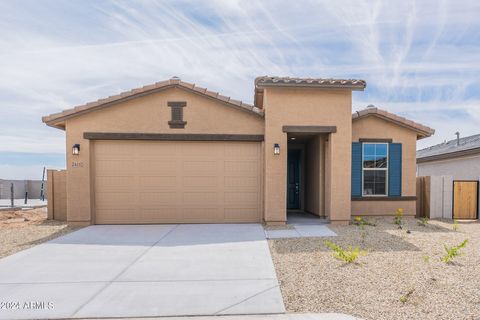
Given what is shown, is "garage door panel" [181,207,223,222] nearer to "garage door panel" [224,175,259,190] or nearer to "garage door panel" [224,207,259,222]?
"garage door panel" [224,207,259,222]

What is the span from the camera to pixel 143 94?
8.80 meters

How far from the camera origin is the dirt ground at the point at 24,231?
6746mm

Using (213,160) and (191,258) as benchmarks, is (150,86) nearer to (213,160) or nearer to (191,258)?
(213,160)

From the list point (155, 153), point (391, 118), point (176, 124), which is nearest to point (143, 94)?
point (176, 124)

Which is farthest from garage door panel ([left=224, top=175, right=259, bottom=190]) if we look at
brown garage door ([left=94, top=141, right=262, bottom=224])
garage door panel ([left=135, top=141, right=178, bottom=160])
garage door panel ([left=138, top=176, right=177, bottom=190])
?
garage door panel ([left=135, top=141, right=178, bottom=160])

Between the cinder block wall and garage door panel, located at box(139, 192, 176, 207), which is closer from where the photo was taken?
garage door panel, located at box(139, 192, 176, 207)

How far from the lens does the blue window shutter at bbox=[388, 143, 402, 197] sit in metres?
10.0

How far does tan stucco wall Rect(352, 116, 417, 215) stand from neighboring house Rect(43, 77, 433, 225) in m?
1.34

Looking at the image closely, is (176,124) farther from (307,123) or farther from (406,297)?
(406,297)

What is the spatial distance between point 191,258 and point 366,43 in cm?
937

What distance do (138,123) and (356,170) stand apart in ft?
25.1

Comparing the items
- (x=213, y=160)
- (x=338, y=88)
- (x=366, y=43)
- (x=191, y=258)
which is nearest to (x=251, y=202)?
(x=213, y=160)

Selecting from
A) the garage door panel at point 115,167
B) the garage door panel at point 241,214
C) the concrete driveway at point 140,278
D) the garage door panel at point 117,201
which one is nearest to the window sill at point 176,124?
the garage door panel at point 115,167

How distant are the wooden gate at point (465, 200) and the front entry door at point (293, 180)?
5.93 meters
